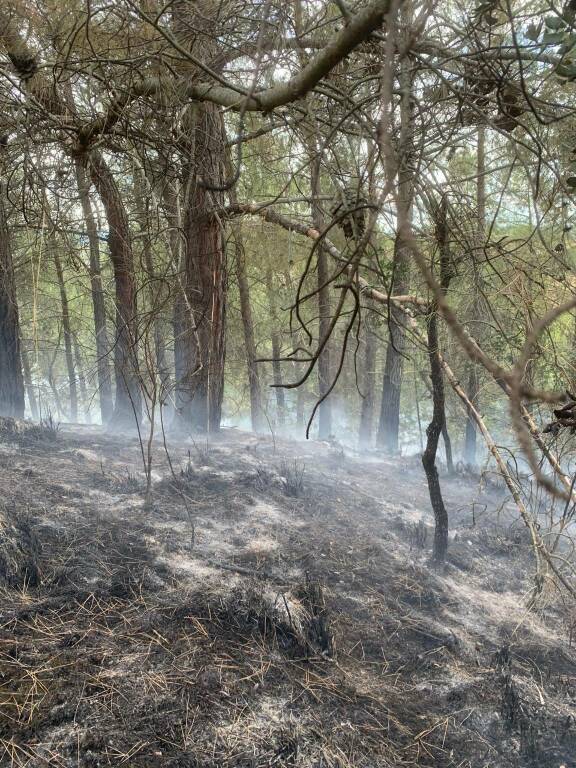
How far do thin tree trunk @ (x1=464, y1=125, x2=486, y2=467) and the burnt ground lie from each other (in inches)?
62.6

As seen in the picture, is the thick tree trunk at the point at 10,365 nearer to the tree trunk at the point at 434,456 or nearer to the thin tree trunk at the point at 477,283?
the tree trunk at the point at 434,456

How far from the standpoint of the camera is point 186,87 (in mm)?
3043

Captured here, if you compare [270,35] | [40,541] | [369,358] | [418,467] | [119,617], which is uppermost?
[270,35]

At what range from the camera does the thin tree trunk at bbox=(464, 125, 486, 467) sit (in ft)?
11.3

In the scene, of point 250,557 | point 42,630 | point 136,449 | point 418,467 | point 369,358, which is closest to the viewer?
point 42,630

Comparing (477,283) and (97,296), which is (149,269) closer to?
(477,283)

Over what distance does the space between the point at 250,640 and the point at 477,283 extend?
234 cm

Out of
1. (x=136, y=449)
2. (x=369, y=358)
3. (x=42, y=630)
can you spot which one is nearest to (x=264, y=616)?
(x=42, y=630)

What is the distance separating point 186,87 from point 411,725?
348 centimetres

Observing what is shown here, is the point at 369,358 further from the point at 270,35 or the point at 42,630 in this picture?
the point at 42,630

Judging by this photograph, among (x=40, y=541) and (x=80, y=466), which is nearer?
(x=40, y=541)

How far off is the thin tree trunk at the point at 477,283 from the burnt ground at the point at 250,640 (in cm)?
159

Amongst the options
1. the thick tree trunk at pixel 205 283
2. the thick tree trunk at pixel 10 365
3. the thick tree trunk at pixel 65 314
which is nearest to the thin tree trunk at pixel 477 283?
the thick tree trunk at pixel 205 283

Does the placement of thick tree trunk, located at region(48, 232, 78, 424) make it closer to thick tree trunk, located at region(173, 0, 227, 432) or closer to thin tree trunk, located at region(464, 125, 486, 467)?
thick tree trunk, located at region(173, 0, 227, 432)
